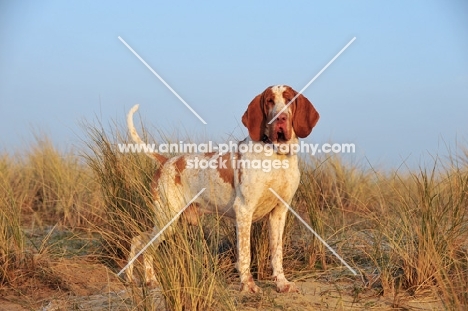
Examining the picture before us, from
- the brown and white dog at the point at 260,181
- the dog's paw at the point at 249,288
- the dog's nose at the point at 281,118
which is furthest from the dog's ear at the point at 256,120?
the dog's paw at the point at 249,288

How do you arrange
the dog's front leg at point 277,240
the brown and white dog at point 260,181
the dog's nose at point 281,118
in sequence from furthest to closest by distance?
the dog's front leg at point 277,240
the brown and white dog at point 260,181
the dog's nose at point 281,118

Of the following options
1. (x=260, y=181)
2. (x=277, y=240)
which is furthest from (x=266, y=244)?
(x=260, y=181)

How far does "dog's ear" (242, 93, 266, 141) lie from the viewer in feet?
18.9

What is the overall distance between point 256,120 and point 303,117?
419 millimetres

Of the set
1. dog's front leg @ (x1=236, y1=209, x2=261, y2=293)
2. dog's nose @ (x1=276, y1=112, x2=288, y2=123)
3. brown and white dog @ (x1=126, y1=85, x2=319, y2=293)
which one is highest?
dog's nose @ (x1=276, y1=112, x2=288, y2=123)

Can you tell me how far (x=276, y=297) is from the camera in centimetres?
546

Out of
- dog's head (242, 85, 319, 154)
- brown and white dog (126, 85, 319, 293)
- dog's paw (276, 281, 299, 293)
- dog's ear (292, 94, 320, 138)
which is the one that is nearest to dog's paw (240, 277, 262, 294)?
brown and white dog (126, 85, 319, 293)

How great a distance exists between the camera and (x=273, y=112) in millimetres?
5629

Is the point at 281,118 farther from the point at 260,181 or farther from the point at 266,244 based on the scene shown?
the point at 266,244

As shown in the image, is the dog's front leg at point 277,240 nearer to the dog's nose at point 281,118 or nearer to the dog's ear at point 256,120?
the dog's ear at point 256,120

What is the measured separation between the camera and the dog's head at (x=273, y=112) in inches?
223

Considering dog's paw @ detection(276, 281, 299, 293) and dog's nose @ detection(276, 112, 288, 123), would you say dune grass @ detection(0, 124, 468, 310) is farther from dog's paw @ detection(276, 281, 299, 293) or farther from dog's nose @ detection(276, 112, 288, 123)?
dog's nose @ detection(276, 112, 288, 123)

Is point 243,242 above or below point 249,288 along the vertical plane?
above

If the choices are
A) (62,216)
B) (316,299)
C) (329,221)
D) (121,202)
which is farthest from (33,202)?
(316,299)
